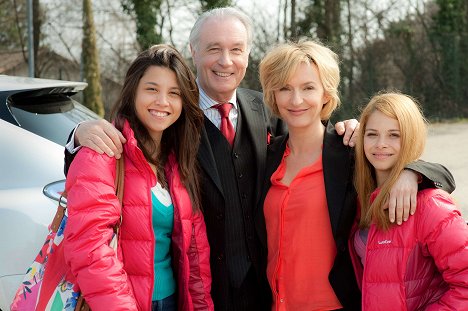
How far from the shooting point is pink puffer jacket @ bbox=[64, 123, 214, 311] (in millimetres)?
1954

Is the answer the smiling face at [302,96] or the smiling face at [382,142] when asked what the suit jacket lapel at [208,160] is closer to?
the smiling face at [302,96]

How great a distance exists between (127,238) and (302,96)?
99 cm

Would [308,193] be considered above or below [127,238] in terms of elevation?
above

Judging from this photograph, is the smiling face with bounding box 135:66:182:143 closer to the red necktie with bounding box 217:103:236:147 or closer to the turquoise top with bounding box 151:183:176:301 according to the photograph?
the turquoise top with bounding box 151:183:176:301

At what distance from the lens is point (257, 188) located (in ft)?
8.77

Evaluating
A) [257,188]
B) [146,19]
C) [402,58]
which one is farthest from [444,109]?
[257,188]

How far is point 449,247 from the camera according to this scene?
1896mm

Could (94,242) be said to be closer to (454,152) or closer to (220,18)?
(220,18)

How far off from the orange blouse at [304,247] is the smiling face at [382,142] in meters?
0.27

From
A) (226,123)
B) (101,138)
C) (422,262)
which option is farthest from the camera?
(226,123)

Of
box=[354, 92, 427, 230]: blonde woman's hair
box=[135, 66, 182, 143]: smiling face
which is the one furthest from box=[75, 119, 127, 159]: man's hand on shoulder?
box=[354, 92, 427, 230]: blonde woman's hair

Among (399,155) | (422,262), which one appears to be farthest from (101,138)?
(422,262)

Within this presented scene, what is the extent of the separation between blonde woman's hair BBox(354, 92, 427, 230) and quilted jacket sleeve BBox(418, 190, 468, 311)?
0.17m

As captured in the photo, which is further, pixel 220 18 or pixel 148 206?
pixel 220 18
